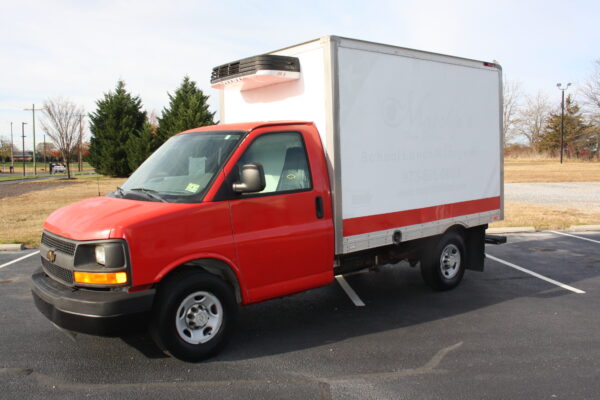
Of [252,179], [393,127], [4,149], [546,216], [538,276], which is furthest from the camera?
[4,149]

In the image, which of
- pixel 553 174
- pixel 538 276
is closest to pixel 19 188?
pixel 538 276

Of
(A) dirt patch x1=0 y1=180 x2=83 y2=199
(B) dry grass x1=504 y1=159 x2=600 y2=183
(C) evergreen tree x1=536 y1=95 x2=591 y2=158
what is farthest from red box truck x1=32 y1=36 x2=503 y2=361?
(C) evergreen tree x1=536 y1=95 x2=591 y2=158

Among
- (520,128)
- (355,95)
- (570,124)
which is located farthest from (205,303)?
(520,128)

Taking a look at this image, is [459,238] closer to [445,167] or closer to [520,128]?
[445,167]

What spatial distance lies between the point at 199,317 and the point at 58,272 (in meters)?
1.31

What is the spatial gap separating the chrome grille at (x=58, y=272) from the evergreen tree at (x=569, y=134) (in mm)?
61643

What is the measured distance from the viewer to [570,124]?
65938 mm

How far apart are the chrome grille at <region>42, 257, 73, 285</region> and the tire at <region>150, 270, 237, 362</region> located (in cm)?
78

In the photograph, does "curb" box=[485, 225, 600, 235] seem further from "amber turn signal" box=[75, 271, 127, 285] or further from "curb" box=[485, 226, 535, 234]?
"amber turn signal" box=[75, 271, 127, 285]

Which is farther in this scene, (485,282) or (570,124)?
(570,124)

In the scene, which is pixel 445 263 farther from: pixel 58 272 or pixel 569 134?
pixel 569 134

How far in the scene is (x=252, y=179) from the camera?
449cm

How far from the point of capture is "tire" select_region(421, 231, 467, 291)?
6.70 meters

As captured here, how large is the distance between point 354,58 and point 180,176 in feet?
7.22
